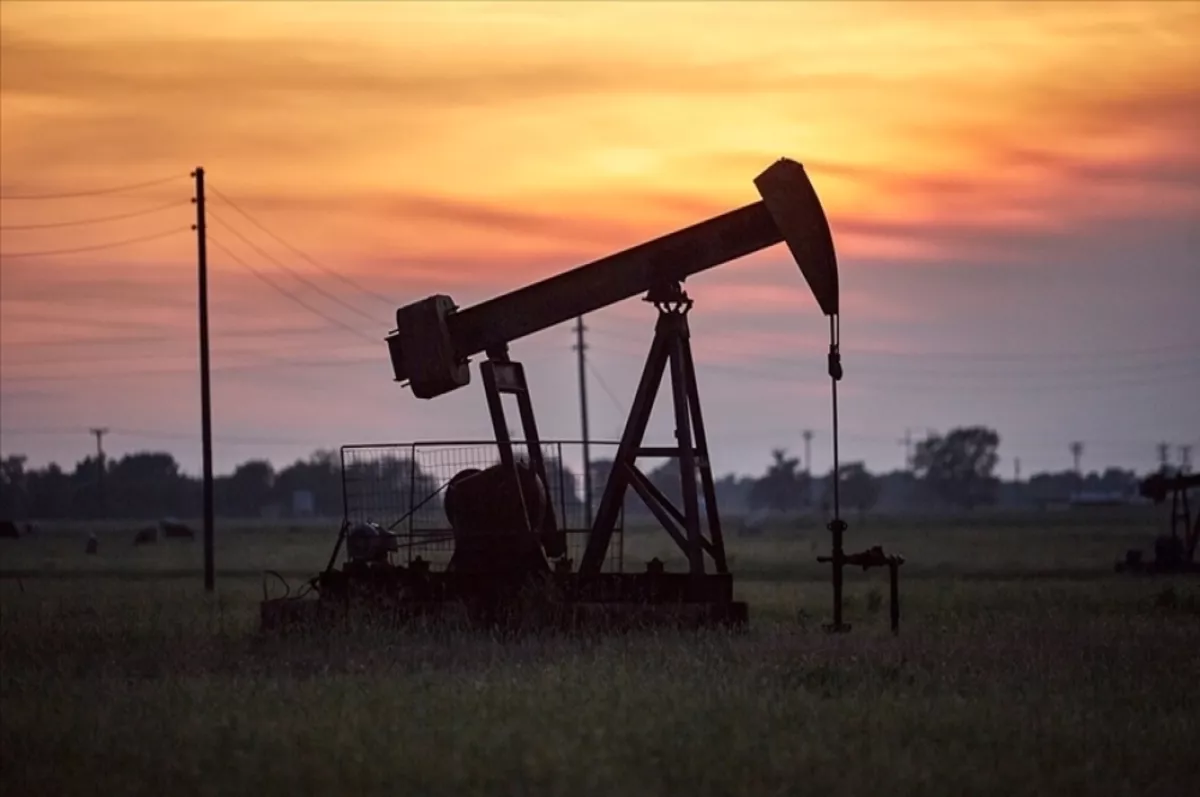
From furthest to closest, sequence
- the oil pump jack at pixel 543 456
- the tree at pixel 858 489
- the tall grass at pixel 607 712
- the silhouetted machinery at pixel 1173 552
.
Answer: the tree at pixel 858 489
the silhouetted machinery at pixel 1173 552
the oil pump jack at pixel 543 456
the tall grass at pixel 607 712

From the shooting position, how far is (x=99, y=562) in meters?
49.2

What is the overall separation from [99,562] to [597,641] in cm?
3437

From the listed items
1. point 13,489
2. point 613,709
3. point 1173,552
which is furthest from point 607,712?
point 13,489

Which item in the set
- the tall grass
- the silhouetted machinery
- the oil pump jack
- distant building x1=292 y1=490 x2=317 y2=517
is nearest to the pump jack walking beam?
the oil pump jack

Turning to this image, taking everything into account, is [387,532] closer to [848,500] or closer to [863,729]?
[863,729]

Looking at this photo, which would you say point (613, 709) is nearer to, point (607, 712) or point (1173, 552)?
point (607, 712)

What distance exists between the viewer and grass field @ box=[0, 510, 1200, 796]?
1022 cm

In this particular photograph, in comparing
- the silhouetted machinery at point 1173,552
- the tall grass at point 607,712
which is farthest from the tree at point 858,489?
the tall grass at point 607,712

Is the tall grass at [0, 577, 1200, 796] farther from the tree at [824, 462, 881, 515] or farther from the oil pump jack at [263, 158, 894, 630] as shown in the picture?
the tree at [824, 462, 881, 515]

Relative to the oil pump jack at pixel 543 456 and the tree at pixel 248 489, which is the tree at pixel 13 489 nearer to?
the tree at pixel 248 489

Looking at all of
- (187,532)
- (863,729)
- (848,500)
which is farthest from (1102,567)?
(848,500)

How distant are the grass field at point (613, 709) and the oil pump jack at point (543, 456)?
99 cm

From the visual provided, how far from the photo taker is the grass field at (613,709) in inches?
402

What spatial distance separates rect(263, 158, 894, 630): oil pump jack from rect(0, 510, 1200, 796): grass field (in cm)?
99
